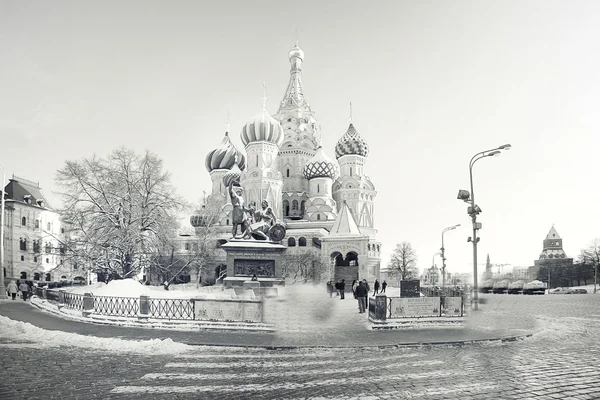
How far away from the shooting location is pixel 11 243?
41031mm

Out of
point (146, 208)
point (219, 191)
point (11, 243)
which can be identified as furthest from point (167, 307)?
point (219, 191)

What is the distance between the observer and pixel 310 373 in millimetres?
8656

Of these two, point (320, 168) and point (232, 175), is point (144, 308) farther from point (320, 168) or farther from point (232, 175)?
point (320, 168)

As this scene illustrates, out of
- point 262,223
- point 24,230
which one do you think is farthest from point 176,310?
point 24,230

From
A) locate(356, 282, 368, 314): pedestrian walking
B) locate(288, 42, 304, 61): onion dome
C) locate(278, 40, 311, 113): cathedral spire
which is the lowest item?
locate(356, 282, 368, 314): pedestrian walking

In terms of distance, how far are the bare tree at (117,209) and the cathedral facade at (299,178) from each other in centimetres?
2247

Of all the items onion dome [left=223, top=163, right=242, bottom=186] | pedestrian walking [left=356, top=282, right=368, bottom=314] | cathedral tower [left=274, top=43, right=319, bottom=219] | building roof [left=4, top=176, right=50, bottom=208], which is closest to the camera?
pedestrian walking [left=356, top=282, right=368, bottom=314]

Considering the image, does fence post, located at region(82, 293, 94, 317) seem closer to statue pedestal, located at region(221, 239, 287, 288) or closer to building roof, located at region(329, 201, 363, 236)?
statue pedestal, located at region(221, 239, 287, 288)

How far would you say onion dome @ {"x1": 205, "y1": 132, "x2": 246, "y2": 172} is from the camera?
74125 mm

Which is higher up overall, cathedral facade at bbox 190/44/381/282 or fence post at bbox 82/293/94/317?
cathedral facade at bbox 190/44/381/282

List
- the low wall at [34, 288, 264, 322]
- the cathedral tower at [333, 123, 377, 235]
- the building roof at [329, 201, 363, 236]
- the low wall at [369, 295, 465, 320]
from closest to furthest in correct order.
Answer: the low wall at [34, 288, 264, 322] < the low wall at [369, 295, 465, 320] < the building roof at [329, 201, 363, 236] < the cathedral tower at [333, 123, 377, 235]

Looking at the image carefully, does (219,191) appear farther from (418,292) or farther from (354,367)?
(354,367)

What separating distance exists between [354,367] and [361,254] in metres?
42.3

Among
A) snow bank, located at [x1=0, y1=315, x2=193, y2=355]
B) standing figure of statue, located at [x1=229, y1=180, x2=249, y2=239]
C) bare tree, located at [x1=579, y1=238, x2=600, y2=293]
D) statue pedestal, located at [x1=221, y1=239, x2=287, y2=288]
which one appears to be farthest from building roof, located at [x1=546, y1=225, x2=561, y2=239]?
snow bank, located at [x1=0, y1=315, x2=193, y2=355]
